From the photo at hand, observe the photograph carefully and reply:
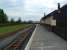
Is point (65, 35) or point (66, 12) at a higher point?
point (66, 12)

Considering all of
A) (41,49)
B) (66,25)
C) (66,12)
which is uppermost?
(66,12)

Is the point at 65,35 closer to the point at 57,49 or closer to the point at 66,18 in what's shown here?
the point at 66,18

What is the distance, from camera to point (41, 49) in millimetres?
18344

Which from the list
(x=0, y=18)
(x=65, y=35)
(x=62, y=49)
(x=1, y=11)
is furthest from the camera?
(x=1, y=11)

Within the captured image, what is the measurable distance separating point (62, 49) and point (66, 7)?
11.7 meters

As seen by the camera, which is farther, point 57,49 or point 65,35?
point 65,35

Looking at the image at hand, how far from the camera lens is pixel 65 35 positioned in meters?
27.2

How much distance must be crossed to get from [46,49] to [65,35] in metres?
9.44

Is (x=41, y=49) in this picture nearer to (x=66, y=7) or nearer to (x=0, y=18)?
(x=66, y=7)

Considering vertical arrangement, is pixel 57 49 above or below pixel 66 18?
below

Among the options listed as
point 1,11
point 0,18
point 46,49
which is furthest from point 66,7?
point 1,11

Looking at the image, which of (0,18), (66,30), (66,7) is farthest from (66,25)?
(0,18)

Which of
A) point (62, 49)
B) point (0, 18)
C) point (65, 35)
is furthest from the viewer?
point (0, 18)

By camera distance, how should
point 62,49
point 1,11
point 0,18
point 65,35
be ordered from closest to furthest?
point 62,49 → point 65,35 → point 0,18 → point 1,11
